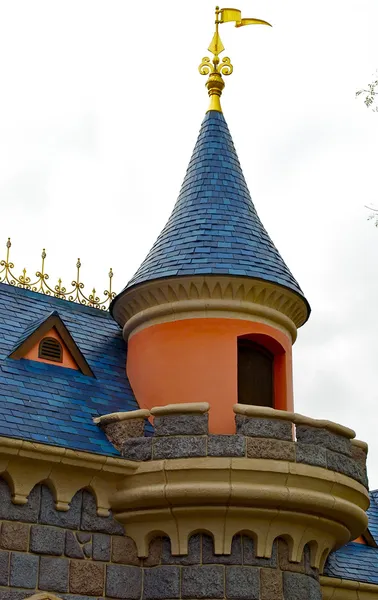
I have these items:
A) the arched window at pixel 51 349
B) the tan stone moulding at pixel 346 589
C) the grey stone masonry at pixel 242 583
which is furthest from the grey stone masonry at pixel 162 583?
the tan stone moulding at pixel 346 589

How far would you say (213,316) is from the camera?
1143 cm

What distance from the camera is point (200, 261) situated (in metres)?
11.6

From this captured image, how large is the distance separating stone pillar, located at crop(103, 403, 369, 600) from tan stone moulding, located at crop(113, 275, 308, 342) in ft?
5.65

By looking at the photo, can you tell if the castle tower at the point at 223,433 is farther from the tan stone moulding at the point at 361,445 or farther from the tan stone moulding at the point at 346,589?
the tan stone moulding at the point at 346,589

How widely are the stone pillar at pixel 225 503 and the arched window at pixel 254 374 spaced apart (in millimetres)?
1293

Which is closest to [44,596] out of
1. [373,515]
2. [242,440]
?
[242,440]

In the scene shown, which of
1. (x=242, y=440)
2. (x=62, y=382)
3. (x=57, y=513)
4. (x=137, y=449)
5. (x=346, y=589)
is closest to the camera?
(x=57, y=513)

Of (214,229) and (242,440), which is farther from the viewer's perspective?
(214,229)

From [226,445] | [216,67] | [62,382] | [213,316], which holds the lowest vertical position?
[226,445]

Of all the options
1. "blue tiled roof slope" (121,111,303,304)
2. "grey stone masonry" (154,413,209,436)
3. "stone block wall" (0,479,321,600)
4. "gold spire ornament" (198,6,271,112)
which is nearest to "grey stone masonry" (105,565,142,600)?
"stone block wall" (0,479,321,600)

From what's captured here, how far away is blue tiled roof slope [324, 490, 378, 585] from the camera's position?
13202 mm

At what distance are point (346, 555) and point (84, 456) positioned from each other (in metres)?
5.85

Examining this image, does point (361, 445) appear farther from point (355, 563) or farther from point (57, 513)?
point (57, 513)

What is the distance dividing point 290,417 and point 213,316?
177 cm
